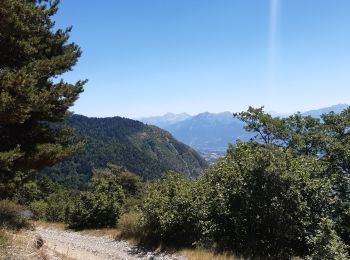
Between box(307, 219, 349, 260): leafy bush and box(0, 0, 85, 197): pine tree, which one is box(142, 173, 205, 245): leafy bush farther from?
box(307, 219, 349, 260): leafy bush

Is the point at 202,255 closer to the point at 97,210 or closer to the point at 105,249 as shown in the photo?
the point at 105,249

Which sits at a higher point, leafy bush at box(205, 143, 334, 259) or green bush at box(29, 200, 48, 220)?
leafy bush at box(205, 143, 334, 259)

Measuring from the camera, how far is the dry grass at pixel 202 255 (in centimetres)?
1606

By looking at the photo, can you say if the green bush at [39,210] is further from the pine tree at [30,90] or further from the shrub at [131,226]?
the pine tree at [30,90]

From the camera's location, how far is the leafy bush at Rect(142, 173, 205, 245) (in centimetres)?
1886

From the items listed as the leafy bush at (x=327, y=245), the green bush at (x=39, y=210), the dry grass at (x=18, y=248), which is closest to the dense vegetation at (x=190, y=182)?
the leafy bush at (x=327, y=245)

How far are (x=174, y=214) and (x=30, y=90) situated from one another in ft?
30.9

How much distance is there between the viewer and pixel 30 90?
13.5m

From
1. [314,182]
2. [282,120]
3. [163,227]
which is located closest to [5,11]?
[163,227]

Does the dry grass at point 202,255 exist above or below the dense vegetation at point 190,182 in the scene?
below

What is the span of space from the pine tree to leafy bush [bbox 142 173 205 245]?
17.7 feet

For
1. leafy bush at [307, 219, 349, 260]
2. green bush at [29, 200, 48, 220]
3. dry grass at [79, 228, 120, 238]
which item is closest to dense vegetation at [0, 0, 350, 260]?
leafy bush at [307, 219, 349, 260]

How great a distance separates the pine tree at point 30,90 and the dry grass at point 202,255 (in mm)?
7454

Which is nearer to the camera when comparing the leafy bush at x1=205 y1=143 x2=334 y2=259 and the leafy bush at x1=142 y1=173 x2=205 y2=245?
the leafy bush at x1=205 y1=143 x2=334 y2=259
